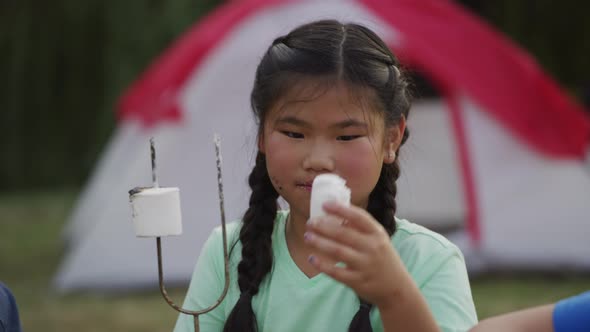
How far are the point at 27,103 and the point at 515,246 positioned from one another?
598cm

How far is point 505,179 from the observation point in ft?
16.7

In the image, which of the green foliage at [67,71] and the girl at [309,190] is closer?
the girl at [309,190]

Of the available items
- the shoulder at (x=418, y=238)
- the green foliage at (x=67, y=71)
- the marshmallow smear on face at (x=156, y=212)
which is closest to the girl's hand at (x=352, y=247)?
the marshmallow smear on face at (x=156, y=212)

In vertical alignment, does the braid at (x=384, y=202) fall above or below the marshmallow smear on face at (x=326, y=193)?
below

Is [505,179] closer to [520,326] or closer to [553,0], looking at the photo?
[553,0]

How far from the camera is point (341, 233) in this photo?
127cm

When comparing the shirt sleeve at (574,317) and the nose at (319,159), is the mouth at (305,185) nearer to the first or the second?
the nose at (319,159)

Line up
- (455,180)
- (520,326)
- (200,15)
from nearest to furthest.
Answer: (520,326) < (455,180) < (200,15)

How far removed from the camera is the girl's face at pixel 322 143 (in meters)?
1.57

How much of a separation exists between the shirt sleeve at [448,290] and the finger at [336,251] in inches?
14.0

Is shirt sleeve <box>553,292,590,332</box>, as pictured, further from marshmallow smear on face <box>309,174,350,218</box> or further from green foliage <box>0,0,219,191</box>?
green foliage <box>0,0,219,191</box>

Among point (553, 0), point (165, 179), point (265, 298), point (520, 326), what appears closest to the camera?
point (520, 326)

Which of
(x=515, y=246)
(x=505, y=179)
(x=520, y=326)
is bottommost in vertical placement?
(x=515, y=246)

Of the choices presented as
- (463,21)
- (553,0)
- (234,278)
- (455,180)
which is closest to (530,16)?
(553,0)
